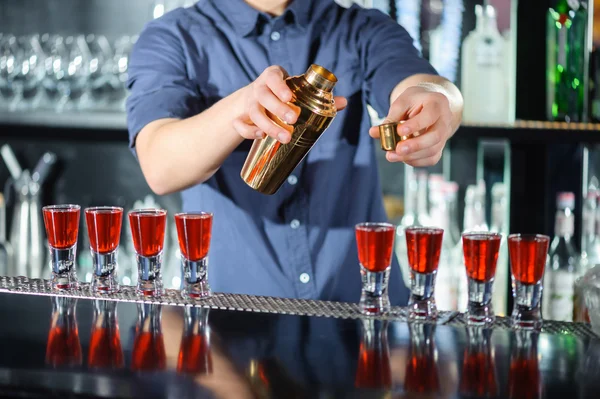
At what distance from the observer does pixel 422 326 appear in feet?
4.03

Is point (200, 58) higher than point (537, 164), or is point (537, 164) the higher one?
point (200, 58)

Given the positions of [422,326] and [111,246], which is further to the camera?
[111,246]

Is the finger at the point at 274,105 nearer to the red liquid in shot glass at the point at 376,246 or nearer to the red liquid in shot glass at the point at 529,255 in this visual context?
the red liquid in shot glass at the point at 376,246

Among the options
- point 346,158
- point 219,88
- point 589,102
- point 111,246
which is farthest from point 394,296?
point 589,102

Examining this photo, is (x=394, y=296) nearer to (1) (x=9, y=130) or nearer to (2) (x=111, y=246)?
(2) (x=111, y=246)

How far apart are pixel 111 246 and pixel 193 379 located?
1.52 ft

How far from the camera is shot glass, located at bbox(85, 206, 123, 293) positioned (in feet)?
4.44

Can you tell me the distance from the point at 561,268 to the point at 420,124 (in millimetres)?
1376

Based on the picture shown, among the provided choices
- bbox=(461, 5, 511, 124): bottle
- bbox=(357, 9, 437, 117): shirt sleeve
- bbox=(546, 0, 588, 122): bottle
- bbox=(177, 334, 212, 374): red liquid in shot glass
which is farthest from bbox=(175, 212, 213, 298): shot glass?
bbox=(546, 0, 588, 122): bottle

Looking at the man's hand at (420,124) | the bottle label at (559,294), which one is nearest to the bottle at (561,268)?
the bottle label at (559,294)

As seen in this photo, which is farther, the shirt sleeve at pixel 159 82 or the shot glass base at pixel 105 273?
the shirt sleeve at pixel 159 82

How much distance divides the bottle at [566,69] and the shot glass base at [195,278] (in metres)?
1.39

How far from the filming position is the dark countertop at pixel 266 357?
0.94 metres

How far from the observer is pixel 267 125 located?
1.17 meters
